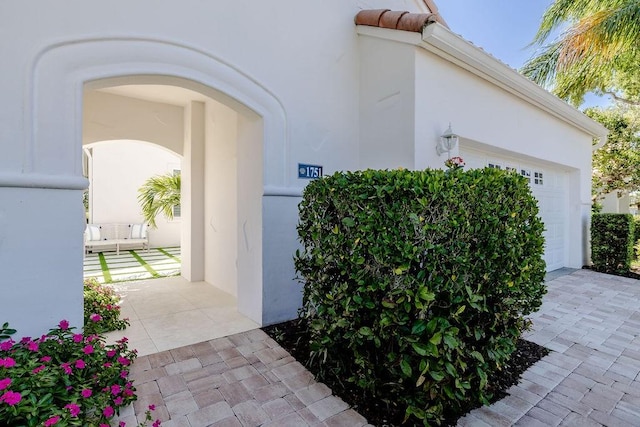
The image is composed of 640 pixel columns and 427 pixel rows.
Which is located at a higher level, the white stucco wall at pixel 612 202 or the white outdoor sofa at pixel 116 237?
the white stucco wall at pixel 612 202

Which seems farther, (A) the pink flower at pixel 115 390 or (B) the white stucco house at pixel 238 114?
(B) the white stucco house at pixel 238 114

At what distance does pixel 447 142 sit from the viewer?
17.4 ft

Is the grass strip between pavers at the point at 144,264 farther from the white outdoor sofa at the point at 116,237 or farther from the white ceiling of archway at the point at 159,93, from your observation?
the white ceiling of archway at the point at 159,93

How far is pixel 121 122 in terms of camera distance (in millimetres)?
7137

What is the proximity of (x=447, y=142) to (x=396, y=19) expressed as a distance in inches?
85.2

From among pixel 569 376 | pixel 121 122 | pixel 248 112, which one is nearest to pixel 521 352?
pixel 569 376

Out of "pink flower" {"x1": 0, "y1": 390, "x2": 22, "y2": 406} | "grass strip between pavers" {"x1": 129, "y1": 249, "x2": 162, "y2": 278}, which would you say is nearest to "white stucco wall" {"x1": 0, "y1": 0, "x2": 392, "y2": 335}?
"pink flower" {"x1": 0, "y1": 390, "x2": 22, "y2": 406}

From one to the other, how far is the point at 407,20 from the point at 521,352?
16.8 ft

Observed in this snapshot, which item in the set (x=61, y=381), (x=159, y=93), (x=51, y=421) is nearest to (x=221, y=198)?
(x=159, y=93)

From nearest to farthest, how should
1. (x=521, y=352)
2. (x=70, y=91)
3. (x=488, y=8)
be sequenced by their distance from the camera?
(x=70, y=91) → (x=521, y=352) → (x=488, y=8)

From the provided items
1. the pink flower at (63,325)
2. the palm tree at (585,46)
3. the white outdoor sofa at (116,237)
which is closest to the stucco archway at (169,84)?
the pink flower at (63,325)

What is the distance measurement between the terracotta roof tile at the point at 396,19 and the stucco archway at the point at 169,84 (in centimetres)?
234

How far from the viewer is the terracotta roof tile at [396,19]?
15.7 ft

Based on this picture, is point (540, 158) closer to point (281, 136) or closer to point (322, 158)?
point (322, 158)
